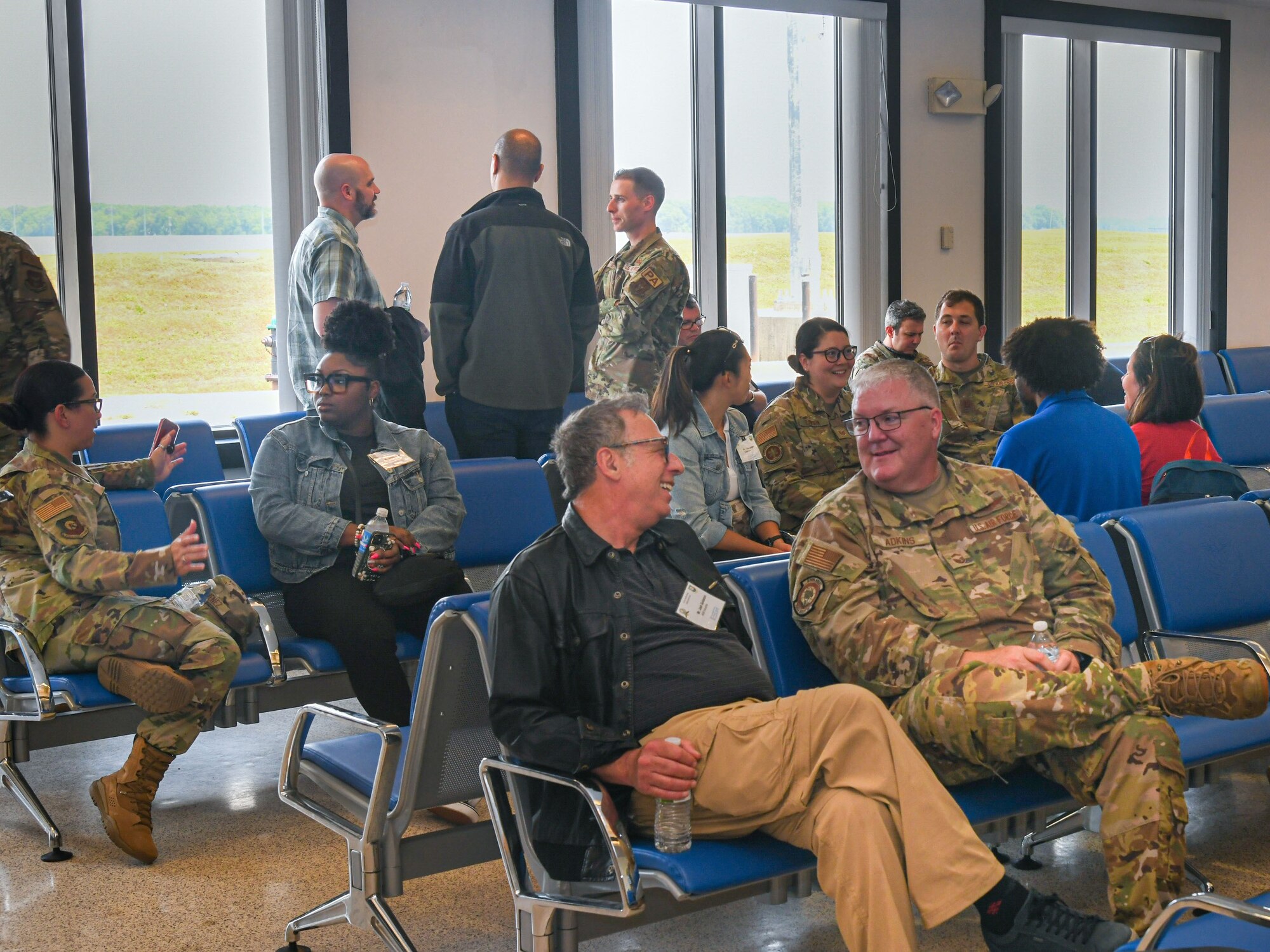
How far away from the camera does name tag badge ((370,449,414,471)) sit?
3.69 metres

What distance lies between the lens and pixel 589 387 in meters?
5.58

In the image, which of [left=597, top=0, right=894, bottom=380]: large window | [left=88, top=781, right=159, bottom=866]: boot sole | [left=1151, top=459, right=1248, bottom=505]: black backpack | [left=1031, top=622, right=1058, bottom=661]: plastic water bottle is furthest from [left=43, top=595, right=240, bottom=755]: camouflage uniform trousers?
[left=597, top=0, right=894, bottom=380]: large window

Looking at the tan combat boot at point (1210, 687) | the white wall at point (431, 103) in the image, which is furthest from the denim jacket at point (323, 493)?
the white wall at point (431, 103)

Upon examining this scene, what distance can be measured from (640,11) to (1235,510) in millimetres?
5152

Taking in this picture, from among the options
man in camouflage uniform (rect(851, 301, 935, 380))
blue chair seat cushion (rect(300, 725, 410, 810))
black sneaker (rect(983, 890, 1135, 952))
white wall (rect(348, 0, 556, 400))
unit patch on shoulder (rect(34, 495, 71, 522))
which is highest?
white wall (rect(348, 0, 556, 400))

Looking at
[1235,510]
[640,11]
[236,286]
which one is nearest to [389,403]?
[236,286]

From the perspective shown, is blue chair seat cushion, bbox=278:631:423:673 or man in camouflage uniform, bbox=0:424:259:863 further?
blue chair seat cushion, bbox=278:631:423:673

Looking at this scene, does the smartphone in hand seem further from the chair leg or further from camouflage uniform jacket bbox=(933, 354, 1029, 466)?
camouflage uniform jacket bbox=(933, 354, 1029, 466)

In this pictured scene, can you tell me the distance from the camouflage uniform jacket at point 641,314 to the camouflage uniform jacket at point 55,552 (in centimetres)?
244

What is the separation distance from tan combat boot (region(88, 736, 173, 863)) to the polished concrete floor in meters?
0.06

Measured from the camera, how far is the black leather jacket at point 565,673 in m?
2.14

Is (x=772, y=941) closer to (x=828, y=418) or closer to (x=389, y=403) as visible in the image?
(x=828, y=418)

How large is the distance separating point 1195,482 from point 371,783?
8.66 feet

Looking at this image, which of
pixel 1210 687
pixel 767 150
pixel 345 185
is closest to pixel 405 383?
pixel 345 185
